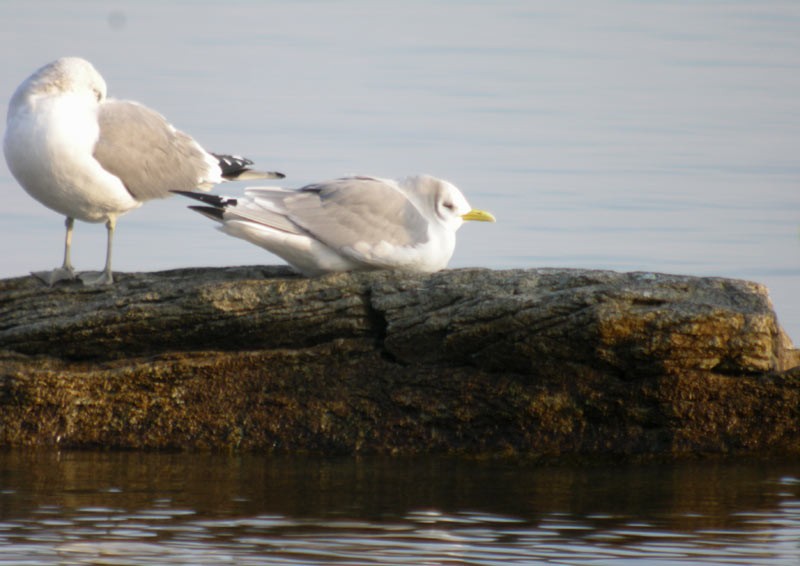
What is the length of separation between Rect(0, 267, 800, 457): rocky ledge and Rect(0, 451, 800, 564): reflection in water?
0.89 ft

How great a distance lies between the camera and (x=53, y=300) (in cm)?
1001

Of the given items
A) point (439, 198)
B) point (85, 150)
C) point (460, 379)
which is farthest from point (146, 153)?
point (460, 379)

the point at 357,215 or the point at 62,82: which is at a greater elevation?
the point at 62,82

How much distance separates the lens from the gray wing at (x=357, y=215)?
996cm

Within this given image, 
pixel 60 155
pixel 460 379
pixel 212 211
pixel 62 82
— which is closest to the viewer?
pixel 460 379

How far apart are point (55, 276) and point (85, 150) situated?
84 cm

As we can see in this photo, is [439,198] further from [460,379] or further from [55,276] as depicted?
[55,276]

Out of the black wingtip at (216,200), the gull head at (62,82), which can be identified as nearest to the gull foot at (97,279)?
the black wingtip at (216,200)

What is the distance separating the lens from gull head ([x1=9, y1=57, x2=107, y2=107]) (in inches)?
416

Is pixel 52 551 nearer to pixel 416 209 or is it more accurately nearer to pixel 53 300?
pixel 53 300

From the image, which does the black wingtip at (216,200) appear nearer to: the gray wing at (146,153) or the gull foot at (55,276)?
the gray wing at (146,153)

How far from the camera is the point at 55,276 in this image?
10305mm

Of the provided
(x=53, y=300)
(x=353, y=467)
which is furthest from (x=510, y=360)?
(x=53, y=300)

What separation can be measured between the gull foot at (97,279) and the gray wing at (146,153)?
2.26 feet
